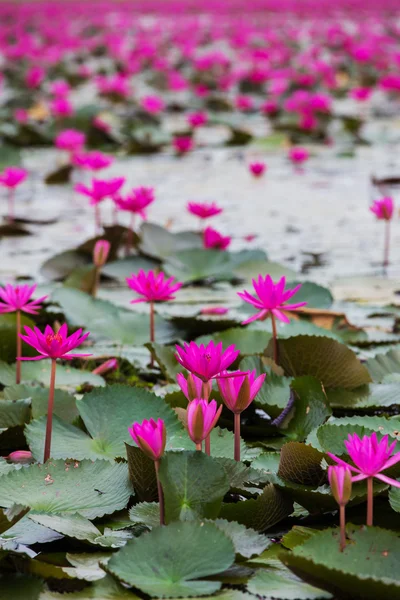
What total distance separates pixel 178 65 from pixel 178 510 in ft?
29.7

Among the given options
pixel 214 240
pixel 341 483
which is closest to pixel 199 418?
pixel 341 483

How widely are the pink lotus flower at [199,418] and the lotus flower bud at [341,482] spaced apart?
0.18 metres

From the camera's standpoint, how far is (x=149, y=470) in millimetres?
1386

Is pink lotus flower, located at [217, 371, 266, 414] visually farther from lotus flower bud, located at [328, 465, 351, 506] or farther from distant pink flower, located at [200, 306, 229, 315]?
distant pink flower, located at [200, 306, 229, 315]

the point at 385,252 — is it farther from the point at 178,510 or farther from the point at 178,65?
the point at 178,65

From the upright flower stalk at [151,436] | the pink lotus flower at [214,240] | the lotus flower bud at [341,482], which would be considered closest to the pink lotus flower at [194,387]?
the upright flower stalk at [151,436]

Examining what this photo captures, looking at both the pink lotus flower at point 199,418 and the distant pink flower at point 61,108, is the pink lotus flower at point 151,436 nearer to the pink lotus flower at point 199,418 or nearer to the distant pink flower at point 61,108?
the pink lotus flower at point 199,418

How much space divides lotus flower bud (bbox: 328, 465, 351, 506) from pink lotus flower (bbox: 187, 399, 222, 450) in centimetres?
18

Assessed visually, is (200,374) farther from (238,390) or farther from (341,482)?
(341,482)

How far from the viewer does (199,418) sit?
125cm

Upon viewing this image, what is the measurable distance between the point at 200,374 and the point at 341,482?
0.27 m

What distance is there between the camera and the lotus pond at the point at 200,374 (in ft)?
3.88

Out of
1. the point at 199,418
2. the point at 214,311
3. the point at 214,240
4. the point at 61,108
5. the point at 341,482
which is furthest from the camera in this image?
the point at 61,108

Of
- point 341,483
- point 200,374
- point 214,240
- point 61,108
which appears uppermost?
point 61,108
